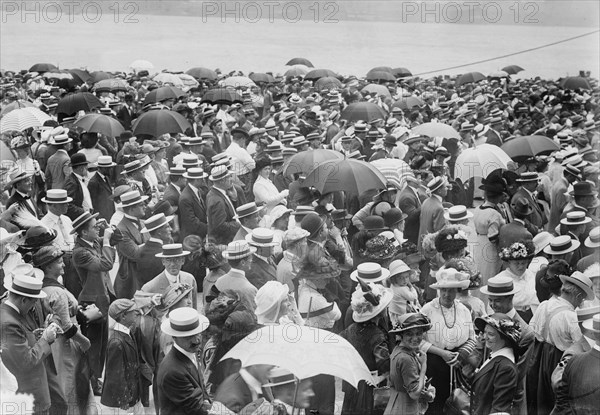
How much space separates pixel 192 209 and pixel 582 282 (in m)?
4.51

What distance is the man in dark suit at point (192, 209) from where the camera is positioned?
898 centimetres

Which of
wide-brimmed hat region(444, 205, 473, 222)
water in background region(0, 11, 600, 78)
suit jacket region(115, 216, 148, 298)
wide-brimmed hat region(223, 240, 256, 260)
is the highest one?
wide-brimmed hat region(223, 240, 256, 260)

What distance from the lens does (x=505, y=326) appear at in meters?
5.15

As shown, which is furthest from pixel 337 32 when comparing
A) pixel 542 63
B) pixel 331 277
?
pixel 331 277

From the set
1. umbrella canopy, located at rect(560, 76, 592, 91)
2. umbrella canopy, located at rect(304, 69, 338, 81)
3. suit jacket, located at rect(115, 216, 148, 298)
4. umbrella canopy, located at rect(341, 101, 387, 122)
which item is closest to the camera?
suit jacket, located at rect(115, 216, 148, 298)

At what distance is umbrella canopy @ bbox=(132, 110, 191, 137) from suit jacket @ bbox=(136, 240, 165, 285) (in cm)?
485

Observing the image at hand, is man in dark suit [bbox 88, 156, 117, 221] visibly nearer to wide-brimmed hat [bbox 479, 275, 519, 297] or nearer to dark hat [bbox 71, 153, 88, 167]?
dark hat [bbox 71, 153, 88, 167]

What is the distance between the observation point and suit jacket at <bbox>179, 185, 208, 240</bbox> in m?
8.97

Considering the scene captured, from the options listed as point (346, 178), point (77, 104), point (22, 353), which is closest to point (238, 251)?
point (22, 353)

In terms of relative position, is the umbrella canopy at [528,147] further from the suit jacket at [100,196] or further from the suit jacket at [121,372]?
the suit jacket at [121,372]

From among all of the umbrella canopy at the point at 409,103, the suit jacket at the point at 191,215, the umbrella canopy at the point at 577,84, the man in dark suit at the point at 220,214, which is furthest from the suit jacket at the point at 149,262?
the umbrella canopy at the point at 577,84

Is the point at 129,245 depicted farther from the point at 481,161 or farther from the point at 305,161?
the point at 481,161

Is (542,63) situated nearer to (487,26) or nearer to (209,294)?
(487,26)

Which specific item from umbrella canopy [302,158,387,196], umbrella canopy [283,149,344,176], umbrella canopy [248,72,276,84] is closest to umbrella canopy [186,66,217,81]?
umbrella canopy [248,72,276,84]
